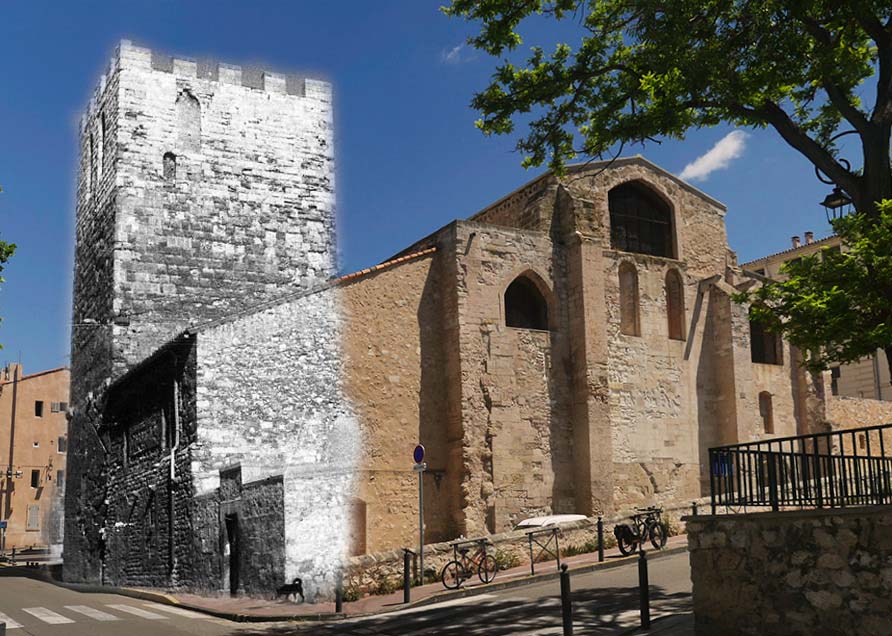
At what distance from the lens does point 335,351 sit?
806 inches

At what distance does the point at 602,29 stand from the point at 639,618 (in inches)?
296

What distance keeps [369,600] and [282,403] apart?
17.7 ft

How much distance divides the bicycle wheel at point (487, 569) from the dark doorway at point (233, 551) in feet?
A: 14.4

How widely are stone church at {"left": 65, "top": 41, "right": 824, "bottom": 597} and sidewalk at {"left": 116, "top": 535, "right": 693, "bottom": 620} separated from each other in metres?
0.75

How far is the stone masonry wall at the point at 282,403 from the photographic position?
18.4m

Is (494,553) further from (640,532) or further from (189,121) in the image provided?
(189,121)

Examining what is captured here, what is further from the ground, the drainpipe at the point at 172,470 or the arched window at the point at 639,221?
the arched window at the point at 639,221

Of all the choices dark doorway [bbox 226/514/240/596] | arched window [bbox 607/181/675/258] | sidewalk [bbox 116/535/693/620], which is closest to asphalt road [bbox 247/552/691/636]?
sidewalk [bbox 116/535/693/620]

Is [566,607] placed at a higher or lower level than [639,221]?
lower

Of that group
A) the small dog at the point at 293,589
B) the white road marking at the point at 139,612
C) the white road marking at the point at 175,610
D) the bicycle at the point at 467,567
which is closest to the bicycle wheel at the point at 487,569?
the bicycle at the point at 467,567

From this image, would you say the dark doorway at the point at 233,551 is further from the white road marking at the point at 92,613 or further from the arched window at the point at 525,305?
the arched window at the point at 525,305

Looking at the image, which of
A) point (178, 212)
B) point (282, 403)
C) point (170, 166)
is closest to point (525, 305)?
point (282, 403)

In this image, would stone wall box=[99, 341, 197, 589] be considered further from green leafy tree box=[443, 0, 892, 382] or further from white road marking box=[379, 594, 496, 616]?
green leafy tree box=[443, 0, 892, 382]

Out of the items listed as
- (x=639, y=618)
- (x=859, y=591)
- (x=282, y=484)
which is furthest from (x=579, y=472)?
(x=859, y=591)
